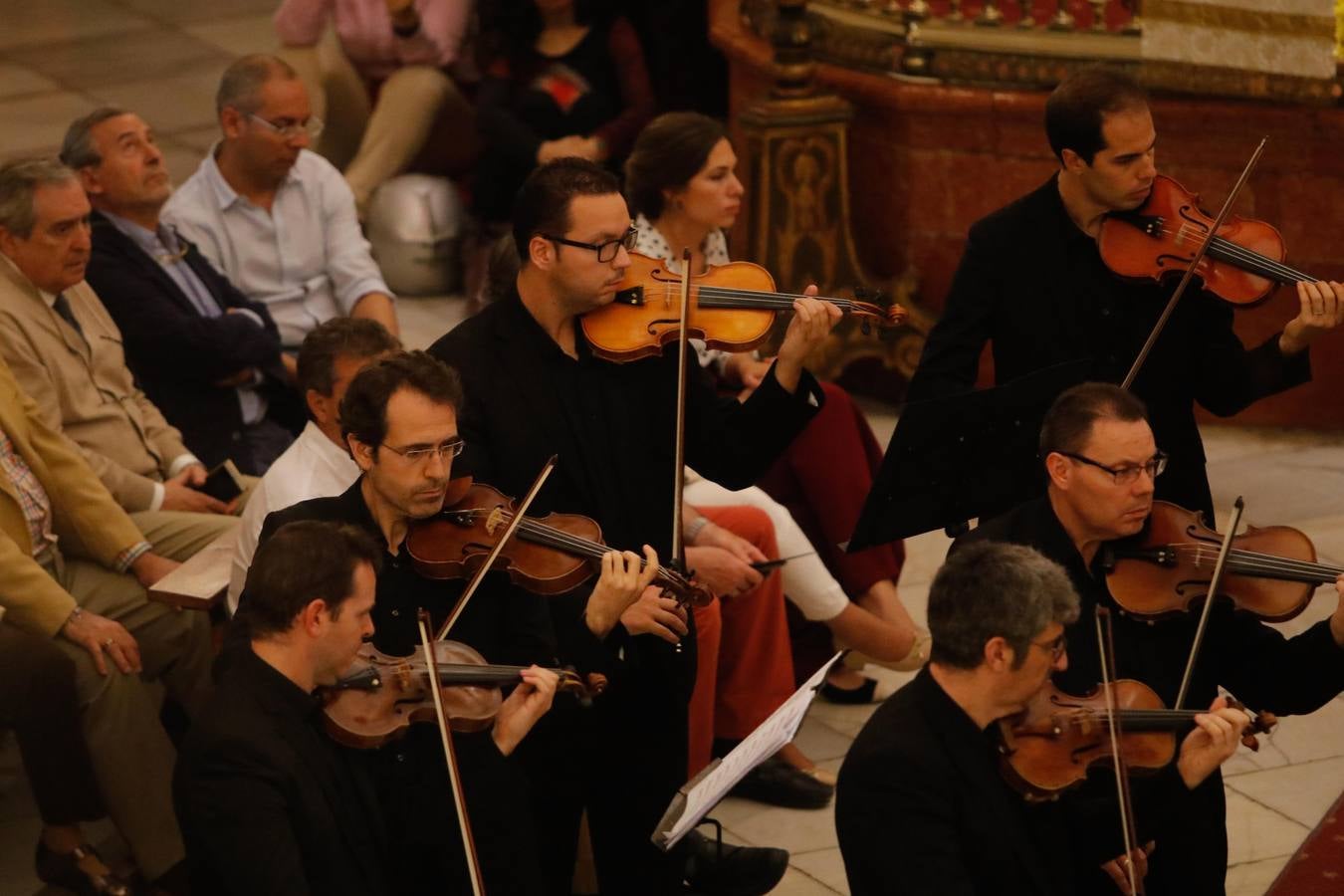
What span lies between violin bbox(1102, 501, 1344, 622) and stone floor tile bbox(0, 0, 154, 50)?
655 centimetres

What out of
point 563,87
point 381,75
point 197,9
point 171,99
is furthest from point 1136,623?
point 197,9

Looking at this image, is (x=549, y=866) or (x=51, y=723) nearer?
(x=549, y=866)

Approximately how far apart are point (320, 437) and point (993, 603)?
5.06 ft

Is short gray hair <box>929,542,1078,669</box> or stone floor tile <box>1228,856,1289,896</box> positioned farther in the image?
stone floor tile <box>1228,856,1289,896</box>

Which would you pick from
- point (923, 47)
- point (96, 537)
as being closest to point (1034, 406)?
point (96, 537)

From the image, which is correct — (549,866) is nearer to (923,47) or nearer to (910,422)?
(910,422)

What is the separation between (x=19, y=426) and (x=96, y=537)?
0.92 ft

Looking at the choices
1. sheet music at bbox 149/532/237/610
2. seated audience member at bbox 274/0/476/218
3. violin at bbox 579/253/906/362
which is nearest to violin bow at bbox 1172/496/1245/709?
violin at bbox 579/253/906/362

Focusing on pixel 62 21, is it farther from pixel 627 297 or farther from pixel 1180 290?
pixel 1180 290

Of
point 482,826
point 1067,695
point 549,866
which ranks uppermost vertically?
point 1067,695

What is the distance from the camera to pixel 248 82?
16.9 ft

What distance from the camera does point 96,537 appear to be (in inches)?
167

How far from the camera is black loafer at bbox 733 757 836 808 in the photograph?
174 inches

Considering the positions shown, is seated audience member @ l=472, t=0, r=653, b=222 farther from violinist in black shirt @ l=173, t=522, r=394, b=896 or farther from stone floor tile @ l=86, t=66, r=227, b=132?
violinist in black shirt @ l=173, t=522, r=394, b=896
